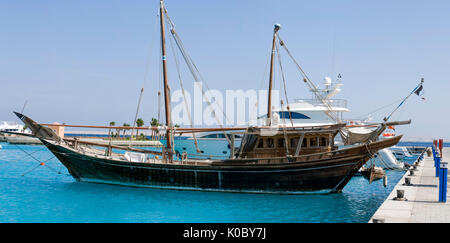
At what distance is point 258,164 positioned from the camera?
1966 cm

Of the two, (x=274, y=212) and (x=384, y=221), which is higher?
(x=384, y=221)

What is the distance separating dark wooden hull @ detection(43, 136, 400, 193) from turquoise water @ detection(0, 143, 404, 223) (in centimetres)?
47

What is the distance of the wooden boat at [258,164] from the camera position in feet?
63.2

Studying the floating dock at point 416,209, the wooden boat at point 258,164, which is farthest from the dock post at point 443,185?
the wooden boat at point 258,164

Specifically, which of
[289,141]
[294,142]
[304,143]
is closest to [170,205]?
[289,141]

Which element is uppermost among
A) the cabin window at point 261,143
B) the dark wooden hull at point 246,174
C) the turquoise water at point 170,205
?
the cabin window at point 261,143

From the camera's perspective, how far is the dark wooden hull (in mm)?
19219

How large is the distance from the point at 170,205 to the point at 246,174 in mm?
4398

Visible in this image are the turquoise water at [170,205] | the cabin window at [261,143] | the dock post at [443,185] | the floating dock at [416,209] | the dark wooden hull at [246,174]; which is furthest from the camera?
the cabin window at [261,143]

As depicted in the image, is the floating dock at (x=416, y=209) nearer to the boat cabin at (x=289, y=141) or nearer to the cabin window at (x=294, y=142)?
the boat cabin at (x=289, y=141)
